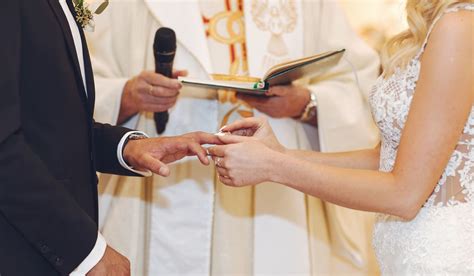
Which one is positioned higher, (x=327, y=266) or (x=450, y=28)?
(x=450, y=28)

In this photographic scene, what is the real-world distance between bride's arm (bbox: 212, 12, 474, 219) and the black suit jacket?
0.44 meters

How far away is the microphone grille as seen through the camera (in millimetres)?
2320

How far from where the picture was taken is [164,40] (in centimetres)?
232

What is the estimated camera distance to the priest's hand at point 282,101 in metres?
2.75

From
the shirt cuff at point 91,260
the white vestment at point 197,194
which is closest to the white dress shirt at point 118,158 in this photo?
the shirt cuff at point 91,260

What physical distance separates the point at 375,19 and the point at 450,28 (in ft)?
11.1

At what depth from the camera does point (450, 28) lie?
191cm

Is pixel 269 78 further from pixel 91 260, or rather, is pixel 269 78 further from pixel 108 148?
pixel 91 260

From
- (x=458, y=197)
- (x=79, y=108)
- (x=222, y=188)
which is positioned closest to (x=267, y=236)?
(x=222, y=188)

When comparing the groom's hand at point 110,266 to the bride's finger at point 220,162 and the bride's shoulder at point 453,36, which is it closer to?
the bride's finger at point 220,162

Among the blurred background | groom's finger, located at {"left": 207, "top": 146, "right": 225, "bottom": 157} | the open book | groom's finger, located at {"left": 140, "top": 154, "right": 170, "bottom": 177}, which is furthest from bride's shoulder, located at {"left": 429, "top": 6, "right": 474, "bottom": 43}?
the blurred background

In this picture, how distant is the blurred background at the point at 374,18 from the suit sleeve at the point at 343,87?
82.6 inches

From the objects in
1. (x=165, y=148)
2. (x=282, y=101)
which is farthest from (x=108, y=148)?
(x=282, y=101)

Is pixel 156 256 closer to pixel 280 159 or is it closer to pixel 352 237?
pixel 352 237
